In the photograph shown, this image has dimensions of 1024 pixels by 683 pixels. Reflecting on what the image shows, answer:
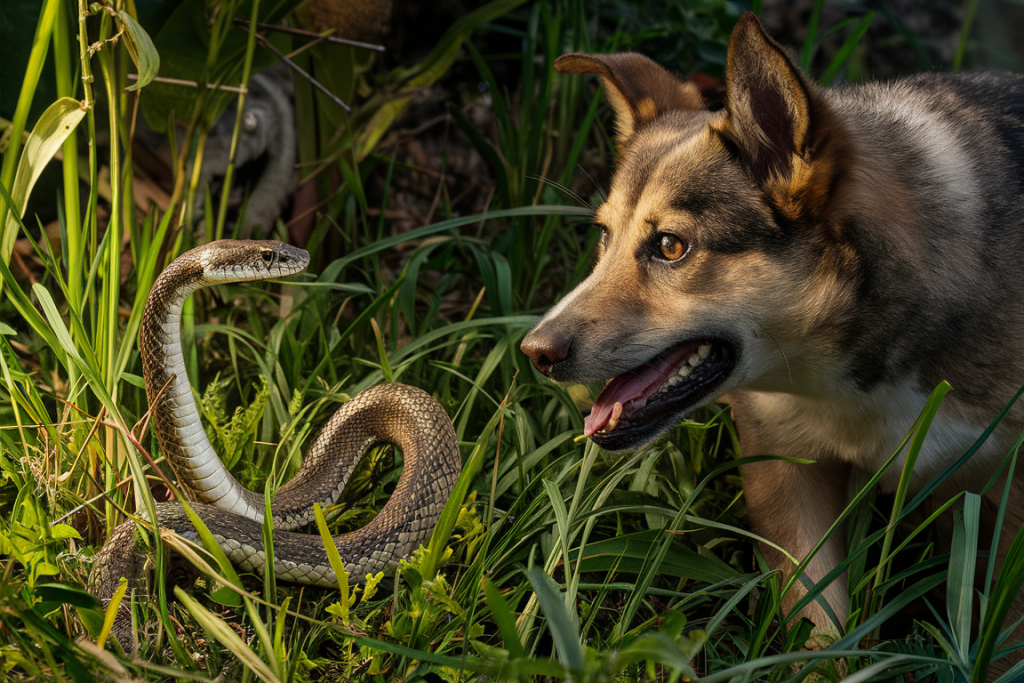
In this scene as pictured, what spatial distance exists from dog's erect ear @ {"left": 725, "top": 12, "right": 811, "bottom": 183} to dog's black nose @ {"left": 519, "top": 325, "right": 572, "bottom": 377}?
61 cm

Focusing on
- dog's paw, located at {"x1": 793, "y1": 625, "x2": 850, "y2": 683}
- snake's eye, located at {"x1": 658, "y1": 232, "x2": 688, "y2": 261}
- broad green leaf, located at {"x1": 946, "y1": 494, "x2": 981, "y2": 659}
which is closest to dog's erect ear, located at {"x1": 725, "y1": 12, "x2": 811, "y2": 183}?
snake's eye, located at {"x1": 658, "y1": 232, "x2": 688, "y2": 261}

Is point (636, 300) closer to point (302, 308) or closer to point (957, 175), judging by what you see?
point (957, 175)

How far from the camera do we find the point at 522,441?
88.6 inches

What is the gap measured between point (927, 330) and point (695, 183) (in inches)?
25.0

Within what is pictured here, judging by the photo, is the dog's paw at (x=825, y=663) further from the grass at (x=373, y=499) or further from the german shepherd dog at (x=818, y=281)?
the german shepherd dog at (x=818, y=281)

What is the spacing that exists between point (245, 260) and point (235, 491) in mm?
596

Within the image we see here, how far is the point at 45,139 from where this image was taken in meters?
1.85

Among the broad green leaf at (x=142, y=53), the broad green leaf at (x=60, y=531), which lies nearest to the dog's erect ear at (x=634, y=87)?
the broad green leaf at (x=142, y=53)

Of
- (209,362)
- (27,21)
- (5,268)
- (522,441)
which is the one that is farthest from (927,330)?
(27,21)

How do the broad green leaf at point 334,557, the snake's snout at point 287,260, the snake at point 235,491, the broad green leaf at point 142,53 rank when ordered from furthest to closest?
1. the snake's snout at point 287,260
2. the snake at point 235,491
3. the broad green leaf at point 142,53
4. the broad green leaf at point 334,557

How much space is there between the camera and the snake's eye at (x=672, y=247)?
189cm

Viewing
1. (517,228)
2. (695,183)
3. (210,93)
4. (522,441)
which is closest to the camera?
(695,183)

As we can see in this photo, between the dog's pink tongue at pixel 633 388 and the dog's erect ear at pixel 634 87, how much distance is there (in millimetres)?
747

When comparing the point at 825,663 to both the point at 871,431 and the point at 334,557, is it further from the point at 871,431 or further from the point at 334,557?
the point at 334,557
